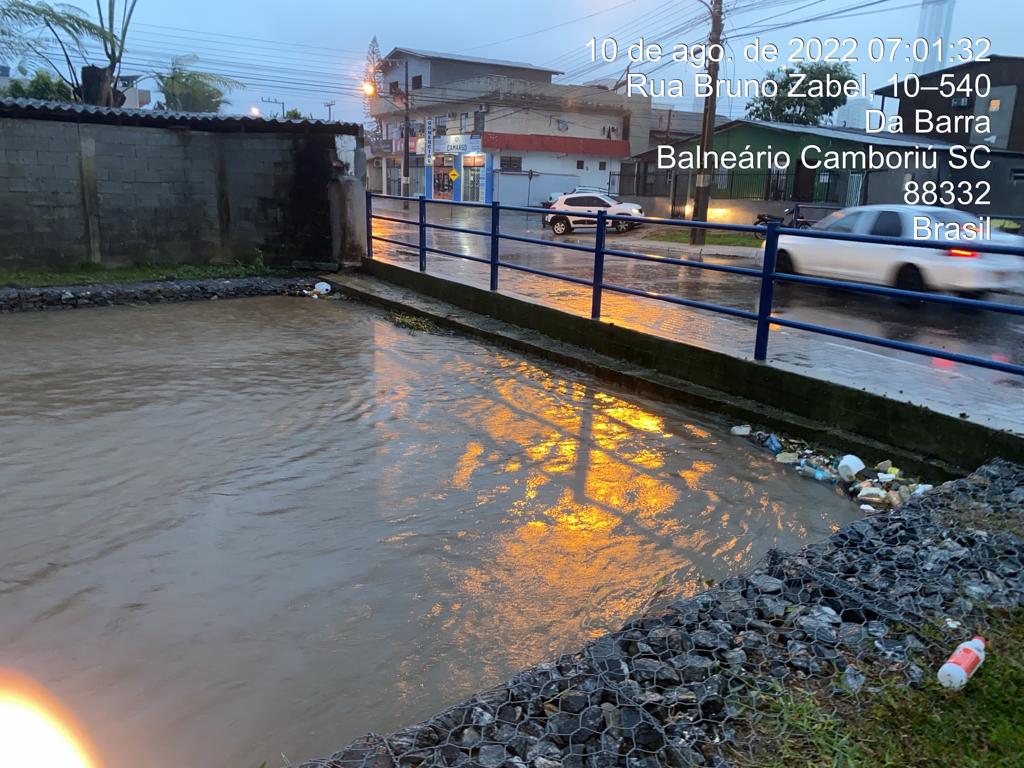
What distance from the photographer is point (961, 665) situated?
8.89ft

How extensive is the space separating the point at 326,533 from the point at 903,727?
2943 millimetres

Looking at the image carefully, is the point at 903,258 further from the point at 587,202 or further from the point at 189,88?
the point at 189,88

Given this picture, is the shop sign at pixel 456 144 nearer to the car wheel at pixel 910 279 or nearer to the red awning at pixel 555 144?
the red awning at pixel 555 144

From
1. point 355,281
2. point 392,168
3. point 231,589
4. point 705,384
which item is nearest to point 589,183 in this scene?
point 392,168

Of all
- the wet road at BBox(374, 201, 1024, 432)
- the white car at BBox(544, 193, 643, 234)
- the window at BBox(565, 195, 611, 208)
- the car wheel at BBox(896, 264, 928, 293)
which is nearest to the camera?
the wet road at BBox(374, 201, 1024, 432)

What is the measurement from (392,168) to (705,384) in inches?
2217

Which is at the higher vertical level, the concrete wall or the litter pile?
the concrete wall

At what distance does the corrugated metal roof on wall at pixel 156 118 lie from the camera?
473 inches

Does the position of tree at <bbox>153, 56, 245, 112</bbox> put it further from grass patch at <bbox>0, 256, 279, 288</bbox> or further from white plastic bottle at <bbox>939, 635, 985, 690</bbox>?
white plastic bottle at <bbox>939, 635, 985, 690</bbox>

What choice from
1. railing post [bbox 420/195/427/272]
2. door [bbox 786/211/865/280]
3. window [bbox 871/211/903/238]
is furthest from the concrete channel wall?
window [bbox 871/211/903/238]

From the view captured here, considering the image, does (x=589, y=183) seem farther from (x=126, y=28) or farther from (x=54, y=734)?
(x=54, y=734)

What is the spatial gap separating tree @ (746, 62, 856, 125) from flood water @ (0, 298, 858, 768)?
4386 centimetres

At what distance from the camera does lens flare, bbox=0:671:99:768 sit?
8.91 feet

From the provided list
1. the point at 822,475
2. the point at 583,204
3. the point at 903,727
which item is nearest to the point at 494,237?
the point at 822,475
